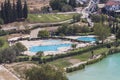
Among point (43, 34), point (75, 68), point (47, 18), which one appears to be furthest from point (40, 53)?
point (47, 18)

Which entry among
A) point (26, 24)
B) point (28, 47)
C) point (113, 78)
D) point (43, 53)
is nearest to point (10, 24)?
point (26, 24)

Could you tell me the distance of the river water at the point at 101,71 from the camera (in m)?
32.8

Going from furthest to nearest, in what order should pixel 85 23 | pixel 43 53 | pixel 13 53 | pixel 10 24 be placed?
pixel 85 23 → pixel 10 24 → pixel 43 53 → pixel 13 53

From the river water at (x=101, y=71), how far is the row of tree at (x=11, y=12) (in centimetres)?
1591

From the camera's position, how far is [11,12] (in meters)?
50.0

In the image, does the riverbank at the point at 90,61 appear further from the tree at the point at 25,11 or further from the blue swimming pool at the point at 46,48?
the tree at the point at 25,11

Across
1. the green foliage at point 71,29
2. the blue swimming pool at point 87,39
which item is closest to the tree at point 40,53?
the blue swimming pool at point 87,39

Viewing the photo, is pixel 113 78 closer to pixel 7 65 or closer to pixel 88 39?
pixel 7 65

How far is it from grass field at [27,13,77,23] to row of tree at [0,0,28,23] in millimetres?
1626

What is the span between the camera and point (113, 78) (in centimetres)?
3247

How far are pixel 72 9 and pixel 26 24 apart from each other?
43.7 feet

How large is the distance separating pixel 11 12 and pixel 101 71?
18.7m

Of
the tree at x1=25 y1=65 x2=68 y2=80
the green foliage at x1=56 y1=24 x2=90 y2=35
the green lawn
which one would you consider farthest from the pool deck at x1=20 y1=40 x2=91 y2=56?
the tree at x1=25 y1=65 x2=68 y2=80

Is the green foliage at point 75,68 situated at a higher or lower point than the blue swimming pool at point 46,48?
lower
